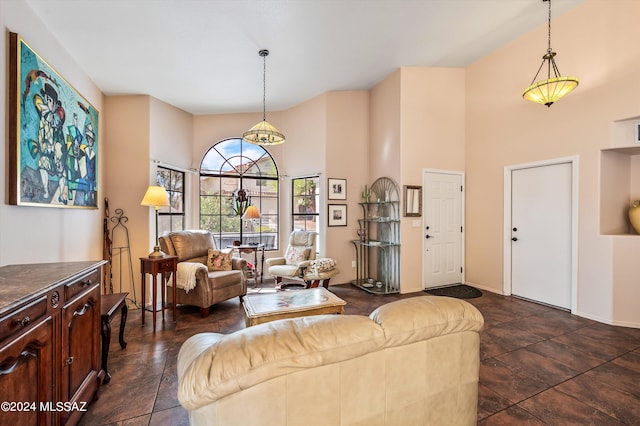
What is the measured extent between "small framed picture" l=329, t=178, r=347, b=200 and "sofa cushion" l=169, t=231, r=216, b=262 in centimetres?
215

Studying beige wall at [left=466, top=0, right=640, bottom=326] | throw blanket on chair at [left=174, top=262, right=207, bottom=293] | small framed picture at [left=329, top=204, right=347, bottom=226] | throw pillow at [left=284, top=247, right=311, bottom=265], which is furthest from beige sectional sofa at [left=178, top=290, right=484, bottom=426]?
small framed picture at [left=329, top=204, right=347, bottom=226]

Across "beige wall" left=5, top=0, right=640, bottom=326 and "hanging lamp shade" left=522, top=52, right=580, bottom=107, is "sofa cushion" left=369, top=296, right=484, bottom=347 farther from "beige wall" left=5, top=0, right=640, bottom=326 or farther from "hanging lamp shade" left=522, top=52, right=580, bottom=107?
"hanging lamp shade" left=522, top=52, right=580, bottom=107

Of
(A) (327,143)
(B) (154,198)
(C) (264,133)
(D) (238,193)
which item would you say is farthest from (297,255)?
(B) (154,198)

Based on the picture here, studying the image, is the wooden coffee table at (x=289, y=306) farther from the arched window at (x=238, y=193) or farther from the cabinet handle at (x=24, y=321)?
the arched window at (x=238, y=193)

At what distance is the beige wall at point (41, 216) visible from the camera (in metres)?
2.01

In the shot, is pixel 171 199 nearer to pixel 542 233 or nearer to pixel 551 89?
pixel 551 89

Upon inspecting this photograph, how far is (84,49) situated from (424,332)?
167 inches

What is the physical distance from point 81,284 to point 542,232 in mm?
5036

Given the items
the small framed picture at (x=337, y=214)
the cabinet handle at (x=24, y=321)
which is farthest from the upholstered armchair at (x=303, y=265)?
the cabinet handle at (x=24, y=321)

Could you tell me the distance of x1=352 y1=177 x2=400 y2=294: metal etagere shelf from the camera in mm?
4457

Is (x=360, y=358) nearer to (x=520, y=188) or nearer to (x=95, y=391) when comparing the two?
(x=95, y=391)

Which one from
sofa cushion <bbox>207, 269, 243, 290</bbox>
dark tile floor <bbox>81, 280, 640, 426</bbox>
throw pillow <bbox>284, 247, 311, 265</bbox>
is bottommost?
dark tile floor <bbox>81, 280, 640, 426</bbox>

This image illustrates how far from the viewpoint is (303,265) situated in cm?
434

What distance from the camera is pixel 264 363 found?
0.85m
